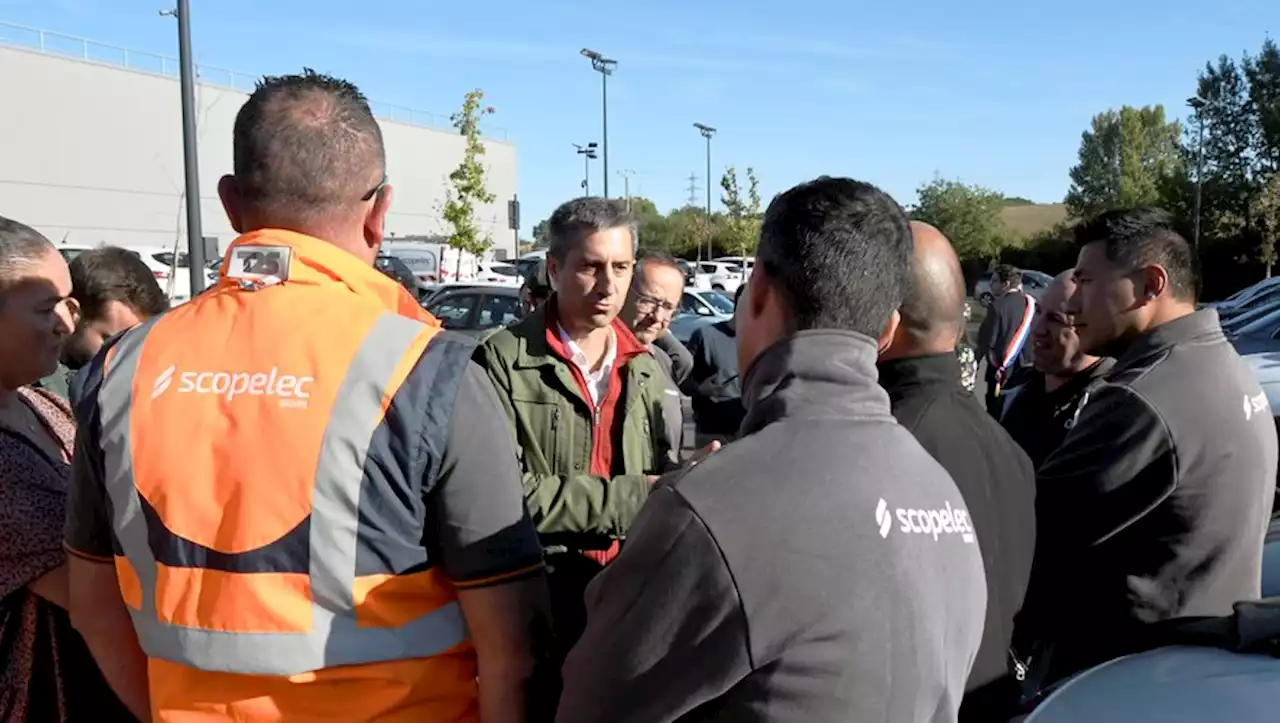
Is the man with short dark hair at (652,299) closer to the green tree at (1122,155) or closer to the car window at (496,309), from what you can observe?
the car window at (496,309)

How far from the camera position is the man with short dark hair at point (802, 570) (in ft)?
4.30

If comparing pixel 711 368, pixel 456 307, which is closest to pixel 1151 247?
pixel 711 368

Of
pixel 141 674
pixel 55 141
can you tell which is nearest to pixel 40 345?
pixel 141 674

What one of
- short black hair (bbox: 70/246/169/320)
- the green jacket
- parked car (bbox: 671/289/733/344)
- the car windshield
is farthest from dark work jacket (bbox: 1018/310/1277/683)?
the car windshield

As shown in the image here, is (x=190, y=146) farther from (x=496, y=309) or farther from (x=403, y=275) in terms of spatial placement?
(x=496, y=309)

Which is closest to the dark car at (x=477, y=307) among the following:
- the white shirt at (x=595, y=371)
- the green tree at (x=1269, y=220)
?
the white shirt at (x=595, y=371)

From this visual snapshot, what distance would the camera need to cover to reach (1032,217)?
251 feet

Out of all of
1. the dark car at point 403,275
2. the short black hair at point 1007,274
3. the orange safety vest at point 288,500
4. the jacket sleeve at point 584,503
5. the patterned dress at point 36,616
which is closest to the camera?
the orange safety vest at point 288,500

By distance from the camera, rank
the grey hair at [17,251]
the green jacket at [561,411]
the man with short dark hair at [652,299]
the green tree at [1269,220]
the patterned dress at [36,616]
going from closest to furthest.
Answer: the patterned dress at [36,616], the grey hair at [17,251], the green jacket at [561,411], the man with short dark hair at [652,299], the green tree at [1269,220]

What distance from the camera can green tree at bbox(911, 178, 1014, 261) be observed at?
61875mm

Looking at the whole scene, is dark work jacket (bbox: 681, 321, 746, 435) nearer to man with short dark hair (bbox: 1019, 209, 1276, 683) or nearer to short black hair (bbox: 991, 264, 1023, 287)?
man with short dark hair (bbox: 1019, 209, 1276, 683)

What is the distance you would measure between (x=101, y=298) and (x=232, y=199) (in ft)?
6.58

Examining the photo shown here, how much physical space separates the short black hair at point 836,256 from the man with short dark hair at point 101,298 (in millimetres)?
2655

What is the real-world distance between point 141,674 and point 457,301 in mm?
14691
